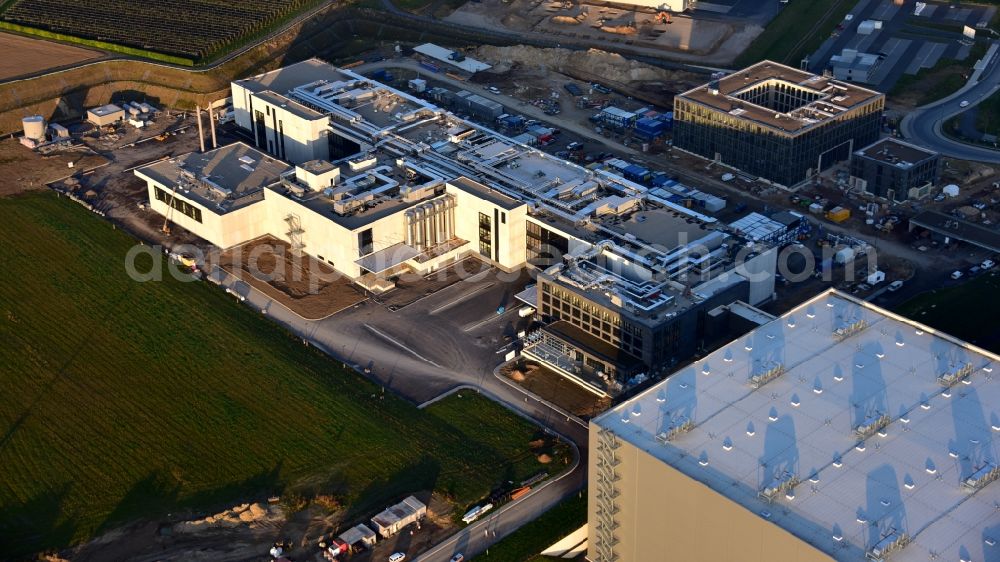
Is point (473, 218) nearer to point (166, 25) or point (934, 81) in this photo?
point (934, 81)

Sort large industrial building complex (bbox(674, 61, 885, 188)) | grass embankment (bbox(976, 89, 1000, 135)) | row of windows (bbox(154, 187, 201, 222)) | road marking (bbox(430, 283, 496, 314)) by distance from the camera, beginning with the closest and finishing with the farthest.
→ road marking (bbox(430, 283, 496, 314))
row of windows (bbox(154, 187, 201, 222))
large industrial building complex (bbox(674, 61, 885, 188))
grass embankment (bbox(976, 89, 1000, 135))

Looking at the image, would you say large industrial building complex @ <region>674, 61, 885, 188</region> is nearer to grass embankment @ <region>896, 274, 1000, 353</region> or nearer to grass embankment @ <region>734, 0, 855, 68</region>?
grass embankment @ <region>734, 0, 855, 68</region>

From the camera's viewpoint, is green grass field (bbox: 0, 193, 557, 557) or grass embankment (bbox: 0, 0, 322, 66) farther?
grass embankment (bbox: 0, 0, 322, 66)

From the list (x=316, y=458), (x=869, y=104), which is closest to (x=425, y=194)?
(x=316, y=458)

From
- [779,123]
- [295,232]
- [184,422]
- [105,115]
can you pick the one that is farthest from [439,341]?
[105,115]

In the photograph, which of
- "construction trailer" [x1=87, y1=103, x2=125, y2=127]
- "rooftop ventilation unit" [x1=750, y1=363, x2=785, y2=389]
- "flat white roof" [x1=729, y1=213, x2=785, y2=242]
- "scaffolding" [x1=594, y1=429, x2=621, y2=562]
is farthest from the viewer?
"construction trailer" [x1=87, y1=103, x2=125, y2=127]

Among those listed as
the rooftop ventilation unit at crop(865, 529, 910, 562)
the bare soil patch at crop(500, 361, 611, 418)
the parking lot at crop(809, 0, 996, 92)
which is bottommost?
the bare soil patch at crop(500, 361, 611, 418)

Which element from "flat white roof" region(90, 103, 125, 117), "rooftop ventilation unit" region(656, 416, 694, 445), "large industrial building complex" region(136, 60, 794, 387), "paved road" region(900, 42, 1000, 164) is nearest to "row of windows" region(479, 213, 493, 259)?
"large industrial building complex" region(136, 60, 794, 387)
